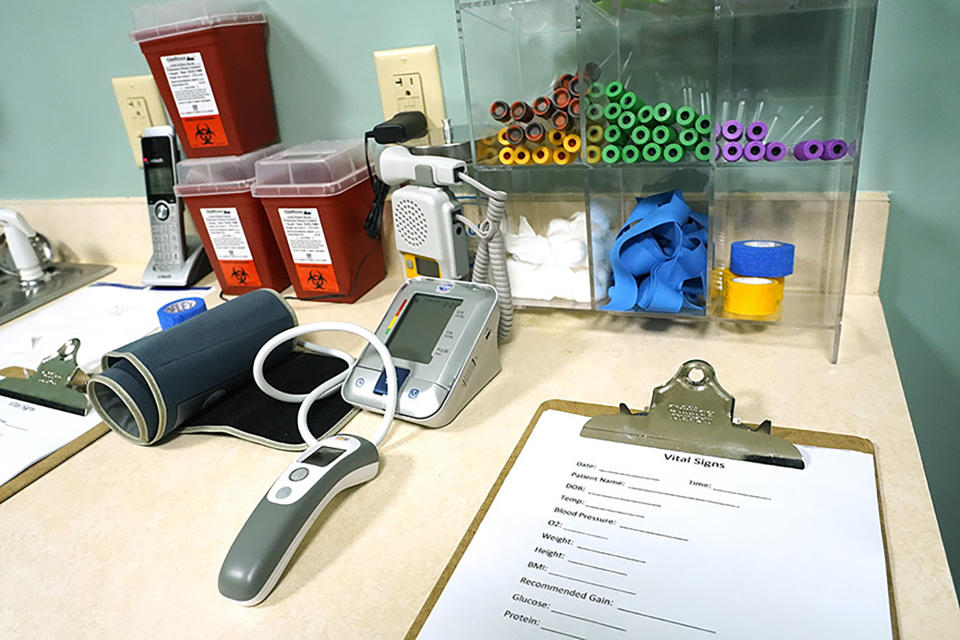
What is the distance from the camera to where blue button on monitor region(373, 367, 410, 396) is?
700 mm

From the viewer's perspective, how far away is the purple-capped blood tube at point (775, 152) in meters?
0.72

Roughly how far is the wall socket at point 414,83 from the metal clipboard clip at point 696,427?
1.93 ft

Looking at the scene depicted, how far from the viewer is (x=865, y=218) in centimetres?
84

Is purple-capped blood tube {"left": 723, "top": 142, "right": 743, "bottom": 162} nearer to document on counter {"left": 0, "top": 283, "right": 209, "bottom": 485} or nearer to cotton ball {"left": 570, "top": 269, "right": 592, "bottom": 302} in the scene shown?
cotton ball {"left": 570, "top": 269, "right": 592, "bottom": 302}

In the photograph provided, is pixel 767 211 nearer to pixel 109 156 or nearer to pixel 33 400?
pixel 33 400

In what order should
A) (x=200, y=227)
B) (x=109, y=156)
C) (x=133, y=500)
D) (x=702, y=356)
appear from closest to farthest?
(x=133, y=500), (x=702, y=356), (x=200, y=227), (x=109, y=156)

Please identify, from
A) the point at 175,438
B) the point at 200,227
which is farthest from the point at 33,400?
the point at 200,227

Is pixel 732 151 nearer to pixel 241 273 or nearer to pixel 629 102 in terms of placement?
pixel 629 102

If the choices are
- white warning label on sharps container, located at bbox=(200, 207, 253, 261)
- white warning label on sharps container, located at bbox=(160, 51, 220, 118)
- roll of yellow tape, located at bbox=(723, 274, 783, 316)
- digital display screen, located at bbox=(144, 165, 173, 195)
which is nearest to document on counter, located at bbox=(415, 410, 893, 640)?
roll of yellow tape, located at bbox=(723, 274, 783, 316)

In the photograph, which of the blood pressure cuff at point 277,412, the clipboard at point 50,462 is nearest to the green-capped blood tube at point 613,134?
the blood pressure cuff at point 277,412

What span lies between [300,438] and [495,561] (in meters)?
0.28

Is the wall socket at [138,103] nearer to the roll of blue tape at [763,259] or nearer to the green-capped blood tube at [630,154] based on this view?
the green-capped blood tube at [630,154]

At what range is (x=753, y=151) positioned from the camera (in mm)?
721

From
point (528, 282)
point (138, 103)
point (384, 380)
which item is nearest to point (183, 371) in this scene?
point (384, 380)
